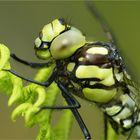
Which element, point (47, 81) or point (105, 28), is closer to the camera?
point (47, 81)

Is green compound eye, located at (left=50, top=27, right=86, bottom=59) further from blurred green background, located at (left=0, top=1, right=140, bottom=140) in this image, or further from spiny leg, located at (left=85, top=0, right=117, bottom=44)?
blurred green background, located at (left=0, top=1, right=140, bottom=140)

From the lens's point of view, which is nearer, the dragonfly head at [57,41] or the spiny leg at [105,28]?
the dragonfly head at [57,41]

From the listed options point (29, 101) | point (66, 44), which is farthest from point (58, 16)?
point (29, 101)

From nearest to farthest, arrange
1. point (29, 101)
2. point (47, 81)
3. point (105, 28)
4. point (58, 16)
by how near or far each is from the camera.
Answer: point (29, 101) < point (47, 81) < point (105, 28) < point (58, 16)

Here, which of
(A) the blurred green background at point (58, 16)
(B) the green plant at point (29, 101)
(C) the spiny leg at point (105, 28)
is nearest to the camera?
(B) the green plant at point (29, 101)

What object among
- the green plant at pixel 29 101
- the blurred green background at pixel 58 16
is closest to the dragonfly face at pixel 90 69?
the green plant at pixel 29 101

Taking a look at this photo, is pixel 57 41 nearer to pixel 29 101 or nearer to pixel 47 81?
pixel 47 81

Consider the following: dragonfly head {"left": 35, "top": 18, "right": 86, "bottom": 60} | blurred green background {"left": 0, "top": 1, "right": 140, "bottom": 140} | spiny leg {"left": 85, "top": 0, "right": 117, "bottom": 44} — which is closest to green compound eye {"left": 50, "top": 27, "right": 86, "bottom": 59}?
dragonfly head {"left": 35, "top": 18, "right": 86, "bottom": 60}

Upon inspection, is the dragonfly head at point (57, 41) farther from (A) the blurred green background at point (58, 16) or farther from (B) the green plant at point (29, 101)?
(A) the blurred green background at point (58, 16)
